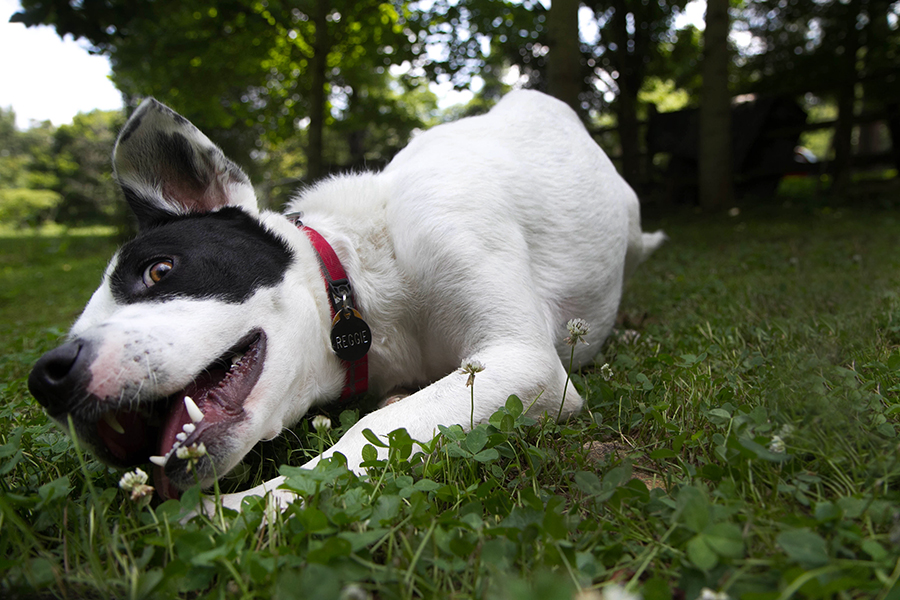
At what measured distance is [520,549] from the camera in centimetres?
107

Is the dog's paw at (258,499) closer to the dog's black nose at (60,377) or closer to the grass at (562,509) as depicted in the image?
the grass at (562,509)

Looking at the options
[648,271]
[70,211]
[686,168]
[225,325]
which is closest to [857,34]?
[686,168]

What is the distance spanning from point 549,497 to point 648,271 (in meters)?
4.71

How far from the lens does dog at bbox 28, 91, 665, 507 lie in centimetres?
148

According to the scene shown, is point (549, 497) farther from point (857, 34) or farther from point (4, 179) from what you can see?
point (4, 179)

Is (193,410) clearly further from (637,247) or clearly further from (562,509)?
(637,247)

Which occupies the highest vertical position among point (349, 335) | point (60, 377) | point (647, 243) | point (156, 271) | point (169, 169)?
point (169, 169)

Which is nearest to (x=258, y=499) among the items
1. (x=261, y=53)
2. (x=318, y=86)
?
(x=318, y=86)

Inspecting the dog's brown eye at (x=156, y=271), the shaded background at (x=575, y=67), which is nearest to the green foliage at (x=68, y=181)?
the shaded background at (x=575, y=67)

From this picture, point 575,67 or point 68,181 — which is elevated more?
point 575,67

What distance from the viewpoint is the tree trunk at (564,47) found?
691 cm

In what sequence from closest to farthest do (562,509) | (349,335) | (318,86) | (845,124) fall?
(562,509)
(349,335)
(318,86)
(845,124)

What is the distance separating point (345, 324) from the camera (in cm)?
203

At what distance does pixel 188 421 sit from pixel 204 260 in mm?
541
